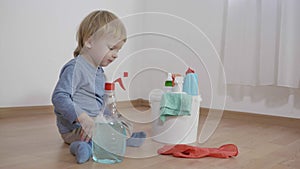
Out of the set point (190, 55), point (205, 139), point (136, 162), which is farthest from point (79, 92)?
point (190, 55)

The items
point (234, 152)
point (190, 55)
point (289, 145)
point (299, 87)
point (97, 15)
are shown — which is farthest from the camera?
point (190, 55)

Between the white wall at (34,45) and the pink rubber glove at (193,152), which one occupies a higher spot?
the white wall at (34,45)

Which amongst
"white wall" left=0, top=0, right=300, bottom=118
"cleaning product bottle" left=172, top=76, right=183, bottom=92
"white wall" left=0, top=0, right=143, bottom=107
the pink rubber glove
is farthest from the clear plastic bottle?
"white wall" left=0, top=0, right=143, bottom=107

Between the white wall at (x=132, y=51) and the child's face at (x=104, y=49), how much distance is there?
0.78ft

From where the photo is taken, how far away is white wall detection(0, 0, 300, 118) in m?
1.45

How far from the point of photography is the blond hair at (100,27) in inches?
37.8

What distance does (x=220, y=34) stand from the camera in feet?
6.00

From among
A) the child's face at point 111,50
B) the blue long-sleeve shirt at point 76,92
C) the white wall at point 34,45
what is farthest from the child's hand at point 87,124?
the white wall at point 34,45

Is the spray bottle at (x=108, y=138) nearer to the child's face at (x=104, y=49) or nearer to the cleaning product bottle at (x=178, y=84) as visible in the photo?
the child's face at (x=104, y=49)

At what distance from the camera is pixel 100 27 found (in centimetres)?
102

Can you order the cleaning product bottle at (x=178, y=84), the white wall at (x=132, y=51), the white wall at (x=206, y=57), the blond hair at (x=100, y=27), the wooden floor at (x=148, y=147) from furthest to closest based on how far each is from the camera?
1. the white wall at (x=206, y=57)
2. the white wall at (x=132, y=51)
3. the cleaning product bottle at (x=178, y=84)
4. the blond hair at (x=100, y=27)
5. the wooden floor at (x=148, y=147)

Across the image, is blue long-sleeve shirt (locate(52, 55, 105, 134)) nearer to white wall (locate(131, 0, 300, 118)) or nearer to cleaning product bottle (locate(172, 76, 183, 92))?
cleaning product bottle (locate(172, 76, 183, 92))

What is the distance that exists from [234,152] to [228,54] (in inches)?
34.2

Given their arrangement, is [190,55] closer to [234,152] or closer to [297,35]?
[297,35]
